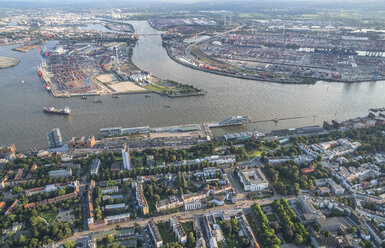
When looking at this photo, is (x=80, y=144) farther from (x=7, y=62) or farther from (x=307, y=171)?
(x=7, y=62)

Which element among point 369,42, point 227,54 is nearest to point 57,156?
point 227,54

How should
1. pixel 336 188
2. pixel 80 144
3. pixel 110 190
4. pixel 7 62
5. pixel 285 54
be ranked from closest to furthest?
1. pixel 336 188
2. pixel 110 190
3. pixel 80 144
4. pixel 7 62
5. pixel 285 54

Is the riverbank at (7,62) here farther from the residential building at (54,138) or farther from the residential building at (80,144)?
the residential building at (80,144)

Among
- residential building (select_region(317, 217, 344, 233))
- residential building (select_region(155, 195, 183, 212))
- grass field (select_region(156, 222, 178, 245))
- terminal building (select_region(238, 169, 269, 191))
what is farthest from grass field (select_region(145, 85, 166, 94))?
residential building (select_region(317, 217, 344, 233))

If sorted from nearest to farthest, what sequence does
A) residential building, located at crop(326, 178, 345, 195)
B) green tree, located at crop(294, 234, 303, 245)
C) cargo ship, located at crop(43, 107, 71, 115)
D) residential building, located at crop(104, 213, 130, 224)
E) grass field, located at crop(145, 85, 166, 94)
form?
green tree, located at crop(294, 234, 303, 245) < residential building, located at crop(104, 213, 130, 224) < residential building, located at crop(326, 178, 345, 195) < cargo ship, located at crop(43, 107, 71, 115) < grass field, located at crop(145, 85, 166, 94)

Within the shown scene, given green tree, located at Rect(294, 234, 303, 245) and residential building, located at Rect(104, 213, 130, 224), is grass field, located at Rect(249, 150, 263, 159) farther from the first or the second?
residential building, located at Rect(104, 213, 130, 224)

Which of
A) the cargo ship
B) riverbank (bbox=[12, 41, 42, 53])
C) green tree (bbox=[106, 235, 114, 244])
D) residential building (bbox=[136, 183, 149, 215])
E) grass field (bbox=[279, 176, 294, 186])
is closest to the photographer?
green tree (bbox=[106, 235, 114, 244])

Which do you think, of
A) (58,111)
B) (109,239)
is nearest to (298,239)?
(109,239)

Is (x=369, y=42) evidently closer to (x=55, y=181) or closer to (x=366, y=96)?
(x=366, y=96)
